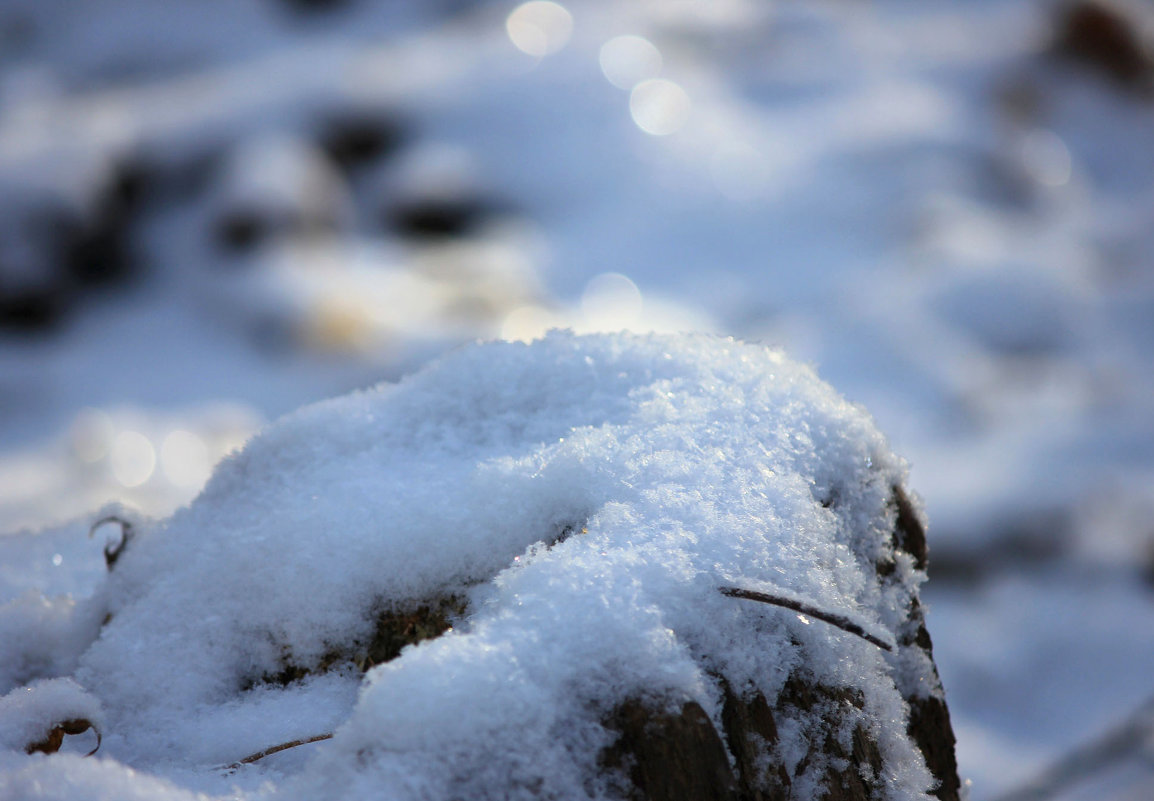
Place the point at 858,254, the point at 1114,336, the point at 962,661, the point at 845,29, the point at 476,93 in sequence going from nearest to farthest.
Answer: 1. the point at 962,661
2. the point at 1114,336
3. the point at 858,254
4. the point at 476,93
5. the point at 845,29

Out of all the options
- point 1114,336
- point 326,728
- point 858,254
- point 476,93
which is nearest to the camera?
point 326,728

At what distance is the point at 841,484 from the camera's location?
41.0 inches

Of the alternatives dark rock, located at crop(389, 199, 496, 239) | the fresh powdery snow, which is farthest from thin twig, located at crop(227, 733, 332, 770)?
dark rock, located at crop(389, 199, 496, 239)

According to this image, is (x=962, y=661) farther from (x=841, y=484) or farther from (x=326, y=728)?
(x=326, y=728)

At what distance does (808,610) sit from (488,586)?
0.36 metres

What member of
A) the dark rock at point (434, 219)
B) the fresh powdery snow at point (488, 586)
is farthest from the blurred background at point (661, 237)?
the fresh powdery snow at point (488, 586)

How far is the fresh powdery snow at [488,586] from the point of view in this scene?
73 centimetres

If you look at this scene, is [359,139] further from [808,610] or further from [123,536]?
[808,610]

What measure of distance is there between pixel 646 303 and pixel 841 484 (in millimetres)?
3216

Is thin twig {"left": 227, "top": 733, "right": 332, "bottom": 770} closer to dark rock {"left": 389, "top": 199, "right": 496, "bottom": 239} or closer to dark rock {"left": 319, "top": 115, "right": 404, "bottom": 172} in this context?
dark rock {"left": 389, "top": 199, "right": 496, "bottom": 239}

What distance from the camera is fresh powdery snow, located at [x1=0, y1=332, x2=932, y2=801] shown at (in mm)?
733

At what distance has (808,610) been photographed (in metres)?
0.84

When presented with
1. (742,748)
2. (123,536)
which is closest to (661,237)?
(123,536)

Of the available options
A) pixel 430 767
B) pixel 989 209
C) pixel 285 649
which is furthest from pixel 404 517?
pixel 989 209
